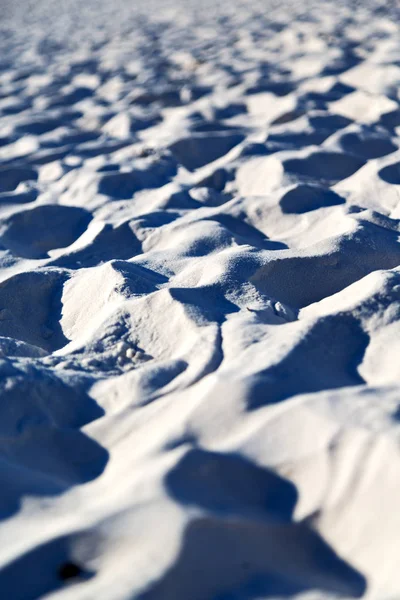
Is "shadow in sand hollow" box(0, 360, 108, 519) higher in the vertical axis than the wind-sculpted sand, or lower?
higher

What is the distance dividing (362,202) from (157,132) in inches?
56.6

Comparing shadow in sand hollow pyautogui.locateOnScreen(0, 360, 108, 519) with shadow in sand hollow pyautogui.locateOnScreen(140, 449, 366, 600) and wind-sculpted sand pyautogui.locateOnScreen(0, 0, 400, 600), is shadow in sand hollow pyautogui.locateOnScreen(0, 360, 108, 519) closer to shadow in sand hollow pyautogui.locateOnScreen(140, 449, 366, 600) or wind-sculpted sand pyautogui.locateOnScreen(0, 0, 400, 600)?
wind-sculpted sand pyautogui.locateOnScreen(0, 0, 400, 600)

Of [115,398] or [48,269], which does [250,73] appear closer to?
[48,269]

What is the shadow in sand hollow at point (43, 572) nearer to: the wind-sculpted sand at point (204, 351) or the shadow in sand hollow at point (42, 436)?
the wind-sculpted sand at point (204, 351)

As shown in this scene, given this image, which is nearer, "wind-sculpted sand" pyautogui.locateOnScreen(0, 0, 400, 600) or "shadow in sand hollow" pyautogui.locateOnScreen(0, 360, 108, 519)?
"wind-sculpted sand" pyautogui.locateOnScreen(0, 0, 400, 600)

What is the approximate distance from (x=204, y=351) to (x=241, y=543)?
1.68 feet

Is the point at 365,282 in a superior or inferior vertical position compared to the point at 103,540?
inferior

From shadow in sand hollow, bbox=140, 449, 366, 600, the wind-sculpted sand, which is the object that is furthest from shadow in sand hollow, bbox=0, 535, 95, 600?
shadow in sand hollow, bbox=140, 449, 366, 600

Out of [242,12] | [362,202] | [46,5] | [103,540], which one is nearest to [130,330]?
[103,540]

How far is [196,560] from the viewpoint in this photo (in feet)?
3.03

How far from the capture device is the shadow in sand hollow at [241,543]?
898mm

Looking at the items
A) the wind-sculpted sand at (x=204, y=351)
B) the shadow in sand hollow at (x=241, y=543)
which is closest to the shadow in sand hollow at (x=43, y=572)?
the wind-sculpted sand at (x=204, y=351)

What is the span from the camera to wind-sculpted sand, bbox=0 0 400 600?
954mm

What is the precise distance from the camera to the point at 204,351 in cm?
142
